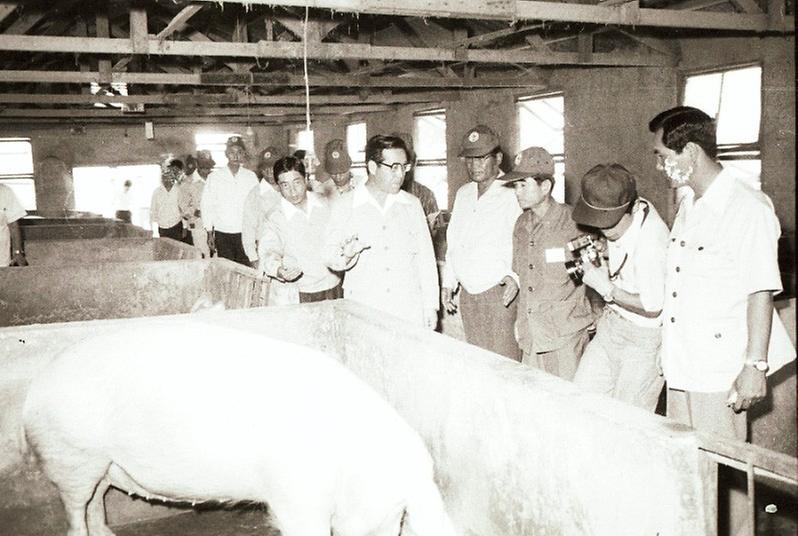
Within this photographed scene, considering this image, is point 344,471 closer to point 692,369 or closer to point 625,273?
point 692,369

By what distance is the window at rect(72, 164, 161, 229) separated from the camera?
19.0 metres

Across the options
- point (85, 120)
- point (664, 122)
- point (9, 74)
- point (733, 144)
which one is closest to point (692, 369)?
point (664, 122)

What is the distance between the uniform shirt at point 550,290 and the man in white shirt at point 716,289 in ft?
3.45

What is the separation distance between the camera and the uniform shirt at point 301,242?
188 inches

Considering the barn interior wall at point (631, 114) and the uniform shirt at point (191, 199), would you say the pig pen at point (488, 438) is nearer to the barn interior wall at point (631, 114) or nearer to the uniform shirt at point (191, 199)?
the barn interior wall at point (631, 114)

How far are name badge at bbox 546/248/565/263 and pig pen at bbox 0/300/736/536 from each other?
1.07m

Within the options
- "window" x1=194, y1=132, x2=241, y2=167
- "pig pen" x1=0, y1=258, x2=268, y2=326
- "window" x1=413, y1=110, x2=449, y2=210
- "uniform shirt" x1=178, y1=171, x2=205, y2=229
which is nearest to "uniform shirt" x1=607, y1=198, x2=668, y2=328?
"pig pen" x1=0, y1=258, x2=268, y2=326

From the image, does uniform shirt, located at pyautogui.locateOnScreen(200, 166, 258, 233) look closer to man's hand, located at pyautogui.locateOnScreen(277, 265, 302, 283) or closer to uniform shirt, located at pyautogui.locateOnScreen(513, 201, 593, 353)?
man's hand, located at pyautogui.locateOnScreen(277, 265, 302, 283)

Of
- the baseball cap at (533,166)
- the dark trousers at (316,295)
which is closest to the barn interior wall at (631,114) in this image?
the baseball cap at (533,166)

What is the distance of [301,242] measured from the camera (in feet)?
15.8

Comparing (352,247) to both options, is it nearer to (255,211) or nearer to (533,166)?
(533,166)

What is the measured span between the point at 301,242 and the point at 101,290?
2203 mm

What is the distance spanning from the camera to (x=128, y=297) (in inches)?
232

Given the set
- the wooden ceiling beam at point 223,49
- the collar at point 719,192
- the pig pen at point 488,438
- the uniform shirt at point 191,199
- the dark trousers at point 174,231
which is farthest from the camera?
the dark trousers at point 174,231
